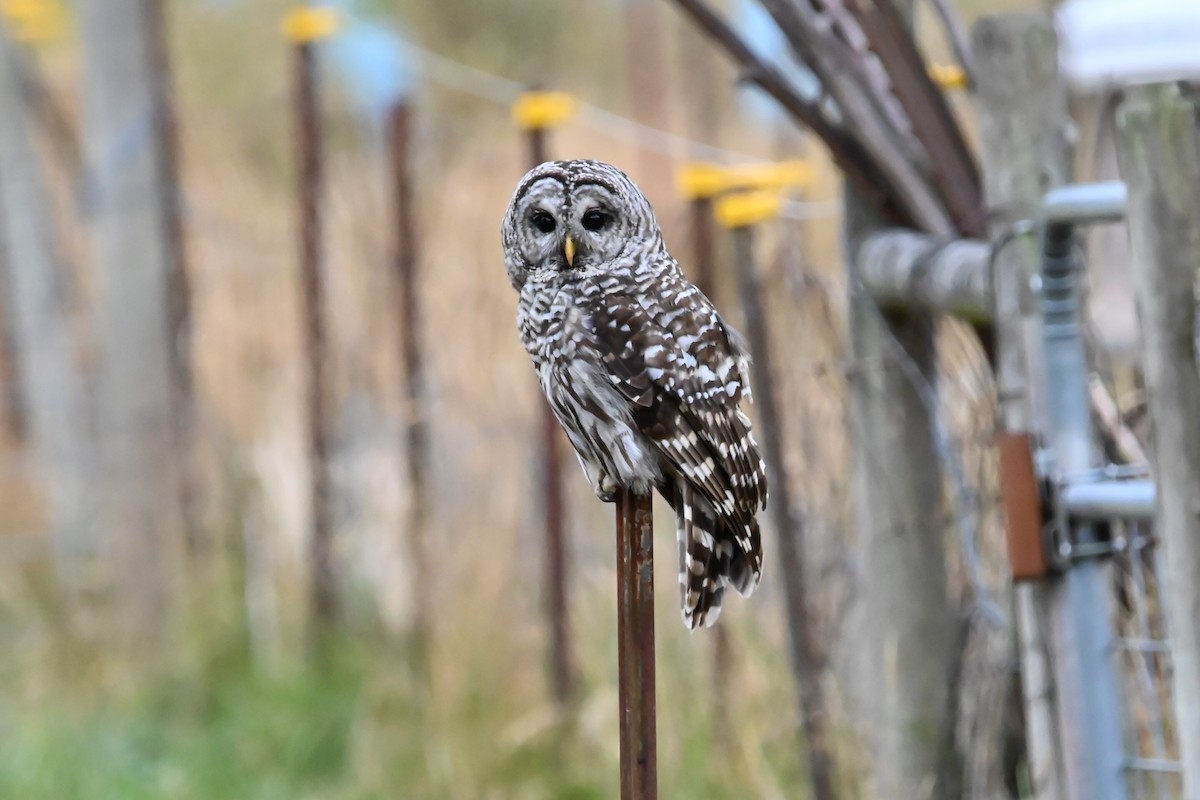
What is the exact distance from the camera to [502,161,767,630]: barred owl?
2035 millimetres

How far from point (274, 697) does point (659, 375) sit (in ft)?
8.14

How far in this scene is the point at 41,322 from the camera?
5.91 m

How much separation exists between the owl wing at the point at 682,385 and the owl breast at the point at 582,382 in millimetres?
19

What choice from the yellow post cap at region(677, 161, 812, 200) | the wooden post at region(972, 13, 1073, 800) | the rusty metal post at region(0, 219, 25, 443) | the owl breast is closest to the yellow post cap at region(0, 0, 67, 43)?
the rusty metal post at region(0, 219, 25, 443)

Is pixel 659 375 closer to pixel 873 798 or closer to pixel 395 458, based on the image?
pixel 873 798

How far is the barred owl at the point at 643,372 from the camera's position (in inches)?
80.1

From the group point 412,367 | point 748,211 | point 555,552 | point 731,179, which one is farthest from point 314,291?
point 748,211

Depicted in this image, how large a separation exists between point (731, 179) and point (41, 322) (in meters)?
3.60

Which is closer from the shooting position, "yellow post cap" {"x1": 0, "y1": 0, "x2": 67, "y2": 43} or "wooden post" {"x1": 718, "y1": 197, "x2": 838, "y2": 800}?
"wooden post" {"x1": 718, "y1": 197, "x2": 838, "y2": 800}

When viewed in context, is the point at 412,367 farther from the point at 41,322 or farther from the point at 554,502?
the point at 41,322

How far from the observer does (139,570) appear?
185 inches

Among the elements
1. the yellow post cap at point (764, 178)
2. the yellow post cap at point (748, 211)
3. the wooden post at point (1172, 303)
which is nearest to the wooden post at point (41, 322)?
the yellow post cap at point (764, 178)

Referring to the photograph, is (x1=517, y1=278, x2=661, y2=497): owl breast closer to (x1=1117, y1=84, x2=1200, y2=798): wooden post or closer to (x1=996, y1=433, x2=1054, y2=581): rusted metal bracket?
(x1=996, y1=433, x2=1054, y2=581): rusted metal bracket

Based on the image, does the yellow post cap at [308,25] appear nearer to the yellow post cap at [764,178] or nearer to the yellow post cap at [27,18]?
the yellow post cap at [764,178]
